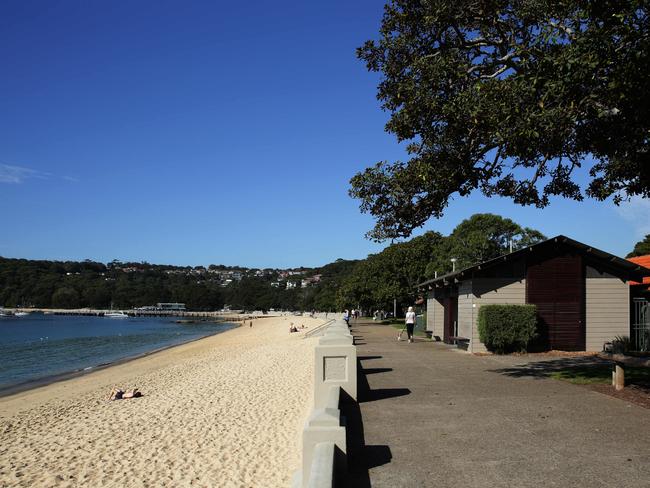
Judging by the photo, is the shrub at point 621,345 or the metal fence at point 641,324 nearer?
the shrub at point 621,345

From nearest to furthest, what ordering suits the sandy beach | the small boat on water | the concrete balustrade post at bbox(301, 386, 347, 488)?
the concrete balustrade post at bbox(301, 386, 347, 488) → the sandy beach → the small boat on water

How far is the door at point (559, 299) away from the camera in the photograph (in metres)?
19.0

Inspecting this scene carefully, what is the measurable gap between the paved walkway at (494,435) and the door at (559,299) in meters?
7.48

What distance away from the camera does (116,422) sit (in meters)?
13.2

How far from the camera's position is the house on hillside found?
19.1 metres

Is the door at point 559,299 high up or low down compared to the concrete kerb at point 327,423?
up

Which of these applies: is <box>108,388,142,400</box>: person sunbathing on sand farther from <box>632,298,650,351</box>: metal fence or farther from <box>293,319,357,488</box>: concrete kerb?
<box>632,298,650,351</box>: metal fence

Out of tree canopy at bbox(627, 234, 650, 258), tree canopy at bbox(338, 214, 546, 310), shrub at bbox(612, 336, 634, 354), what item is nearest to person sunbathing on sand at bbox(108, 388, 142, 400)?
shrub at bbox(612, 336, 634, 354)

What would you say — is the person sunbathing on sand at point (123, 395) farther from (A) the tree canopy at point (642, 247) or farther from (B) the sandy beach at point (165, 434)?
(A) the tree canopy at point (642, 247)

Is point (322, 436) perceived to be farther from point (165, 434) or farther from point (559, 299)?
point (559, 299)

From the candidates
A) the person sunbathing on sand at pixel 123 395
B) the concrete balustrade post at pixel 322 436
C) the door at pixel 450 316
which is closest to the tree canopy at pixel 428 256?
the door at pixel 450 316

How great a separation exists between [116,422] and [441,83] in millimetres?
10567

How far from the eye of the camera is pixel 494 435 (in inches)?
290

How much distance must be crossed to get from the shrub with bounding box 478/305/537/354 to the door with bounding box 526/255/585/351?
3.35 feet
